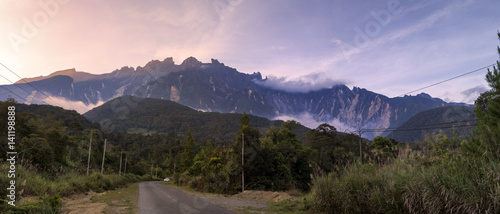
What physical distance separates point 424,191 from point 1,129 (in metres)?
30.4

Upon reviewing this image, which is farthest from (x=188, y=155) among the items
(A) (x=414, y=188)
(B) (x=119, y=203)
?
(A) (x=414, y=188)

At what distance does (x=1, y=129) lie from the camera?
885 inches

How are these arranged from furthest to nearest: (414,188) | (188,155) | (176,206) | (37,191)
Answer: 1. (188,155)
2. (176,206)
3. (37,191)
4. (414,188)

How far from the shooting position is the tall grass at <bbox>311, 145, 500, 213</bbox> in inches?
243

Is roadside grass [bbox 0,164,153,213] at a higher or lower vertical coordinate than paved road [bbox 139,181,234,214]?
higher

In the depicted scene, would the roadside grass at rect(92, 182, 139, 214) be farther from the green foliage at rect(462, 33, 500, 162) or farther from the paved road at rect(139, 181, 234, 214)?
the green foliage at rect(462, 33, 500, 162)

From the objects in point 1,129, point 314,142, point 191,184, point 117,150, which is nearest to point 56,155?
point 1,129

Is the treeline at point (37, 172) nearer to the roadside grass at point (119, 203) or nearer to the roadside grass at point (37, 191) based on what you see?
the roadside grass at point (37, 191)

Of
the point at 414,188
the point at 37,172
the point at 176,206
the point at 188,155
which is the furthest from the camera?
the point at 188,155

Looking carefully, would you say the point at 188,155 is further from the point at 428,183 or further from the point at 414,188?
the point at 428,183

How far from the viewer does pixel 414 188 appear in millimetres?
7289

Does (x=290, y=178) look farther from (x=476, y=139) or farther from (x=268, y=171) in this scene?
(x=476, y=139)

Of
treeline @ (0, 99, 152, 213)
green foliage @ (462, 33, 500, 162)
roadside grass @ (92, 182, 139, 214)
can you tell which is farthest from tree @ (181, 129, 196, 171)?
green foliage @ (462, 33, 500, 162)

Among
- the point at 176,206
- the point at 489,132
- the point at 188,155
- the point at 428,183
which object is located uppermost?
the point at 489,132
